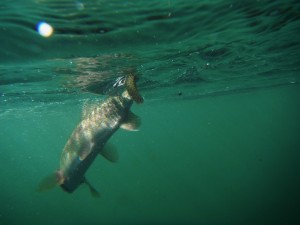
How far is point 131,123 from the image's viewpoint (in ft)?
24.8

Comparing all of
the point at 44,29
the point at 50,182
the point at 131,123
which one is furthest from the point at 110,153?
the point at 44,29

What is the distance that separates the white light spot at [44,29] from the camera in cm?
921

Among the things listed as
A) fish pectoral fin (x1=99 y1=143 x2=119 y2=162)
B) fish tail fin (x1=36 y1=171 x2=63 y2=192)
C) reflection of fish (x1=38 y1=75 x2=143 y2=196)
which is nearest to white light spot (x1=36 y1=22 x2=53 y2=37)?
reflection of fish (x1=38 y1=75 x2=143 y2=196)

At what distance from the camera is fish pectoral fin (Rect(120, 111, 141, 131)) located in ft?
24.4

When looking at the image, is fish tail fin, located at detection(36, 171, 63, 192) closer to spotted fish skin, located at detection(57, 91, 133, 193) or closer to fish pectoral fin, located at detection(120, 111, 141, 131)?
spotted fish skin, located at detection(57, 91, 133, 193)

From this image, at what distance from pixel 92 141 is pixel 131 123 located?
1021 millimetres

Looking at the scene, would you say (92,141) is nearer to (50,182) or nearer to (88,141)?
(88,141)

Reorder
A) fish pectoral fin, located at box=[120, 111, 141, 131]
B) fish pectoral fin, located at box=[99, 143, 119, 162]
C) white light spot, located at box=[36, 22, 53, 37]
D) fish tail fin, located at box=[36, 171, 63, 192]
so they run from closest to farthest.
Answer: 1. fish tail fin, located at box=[36, 171, 63, 192]
2. fish pectoral fin, located at box=[120, 111, 141, 131]
3. fish pectoral fin, located at box=[99, 143, 119, 162]
4. white light spot, located at box=[36, 22, 53, 37]

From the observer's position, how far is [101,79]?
17.6 m

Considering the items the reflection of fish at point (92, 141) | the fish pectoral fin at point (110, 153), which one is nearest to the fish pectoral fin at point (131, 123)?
the reflection of fish at point (92, 141)

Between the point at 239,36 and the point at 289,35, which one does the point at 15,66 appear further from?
the point at 289,35

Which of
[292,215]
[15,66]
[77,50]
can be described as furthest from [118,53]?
[292,215]

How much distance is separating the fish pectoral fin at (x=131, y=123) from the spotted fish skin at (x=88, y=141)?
7cm

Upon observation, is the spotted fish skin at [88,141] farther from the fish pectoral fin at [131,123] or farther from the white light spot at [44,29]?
the white light spot at [44,29]
